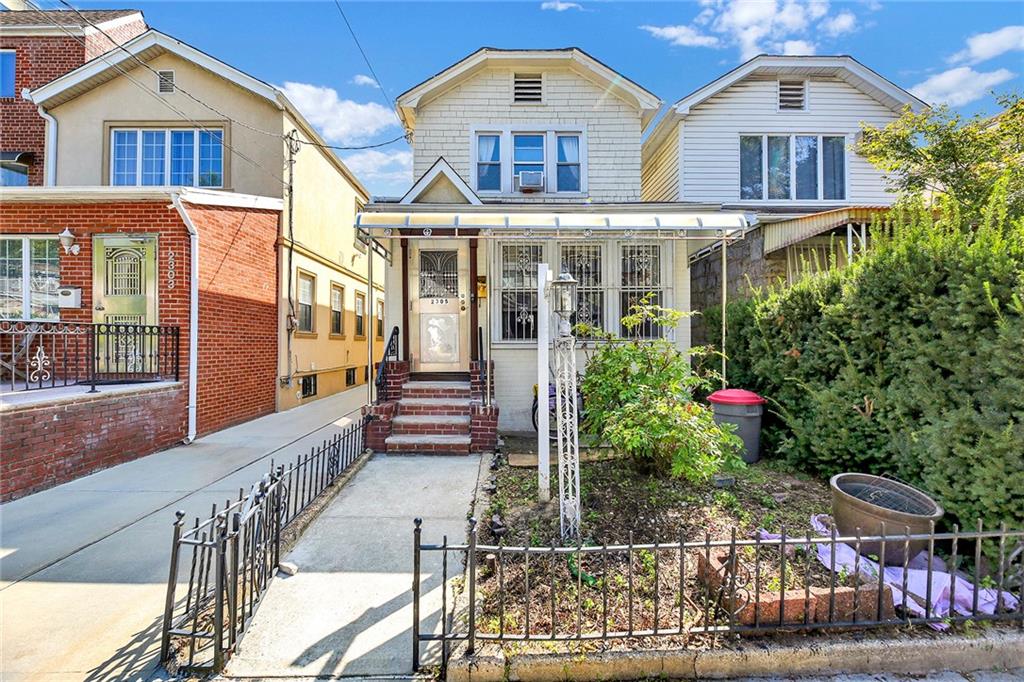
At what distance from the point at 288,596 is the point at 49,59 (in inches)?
627

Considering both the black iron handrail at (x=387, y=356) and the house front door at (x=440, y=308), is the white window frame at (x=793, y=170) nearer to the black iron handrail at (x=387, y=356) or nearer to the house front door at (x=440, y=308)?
the house front door at (x=440, y=308)

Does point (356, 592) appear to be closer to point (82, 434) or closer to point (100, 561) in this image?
point (100, 561)

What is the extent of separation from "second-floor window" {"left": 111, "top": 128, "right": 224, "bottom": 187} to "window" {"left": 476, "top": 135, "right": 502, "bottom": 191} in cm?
569

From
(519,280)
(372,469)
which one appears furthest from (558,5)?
(372,469)

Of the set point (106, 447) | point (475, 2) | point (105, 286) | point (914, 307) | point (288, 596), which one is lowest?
point (288, 596)

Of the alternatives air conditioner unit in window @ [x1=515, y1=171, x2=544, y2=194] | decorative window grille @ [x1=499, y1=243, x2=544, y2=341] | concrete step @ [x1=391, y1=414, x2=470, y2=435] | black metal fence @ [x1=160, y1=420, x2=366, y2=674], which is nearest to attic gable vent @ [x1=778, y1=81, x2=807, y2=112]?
air conditioner unit in window @ [x1=515, y1=171, x2=544, y2=194]

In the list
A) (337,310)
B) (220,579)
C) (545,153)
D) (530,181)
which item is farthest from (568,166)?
(220,579)

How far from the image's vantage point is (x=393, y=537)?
4.03 meters

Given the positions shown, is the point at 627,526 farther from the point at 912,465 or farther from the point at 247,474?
the point at 247,474

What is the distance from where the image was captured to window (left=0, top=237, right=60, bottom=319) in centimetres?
782

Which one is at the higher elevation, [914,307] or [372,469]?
[914,307]

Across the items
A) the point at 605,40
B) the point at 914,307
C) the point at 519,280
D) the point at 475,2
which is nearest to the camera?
the point at 914,307

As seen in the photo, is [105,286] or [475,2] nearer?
[105,286]

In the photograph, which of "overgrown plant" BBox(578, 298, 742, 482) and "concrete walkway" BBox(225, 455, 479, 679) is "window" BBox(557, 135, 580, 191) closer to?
"overgrown plant" BBox(578, 298, 742, 482)
